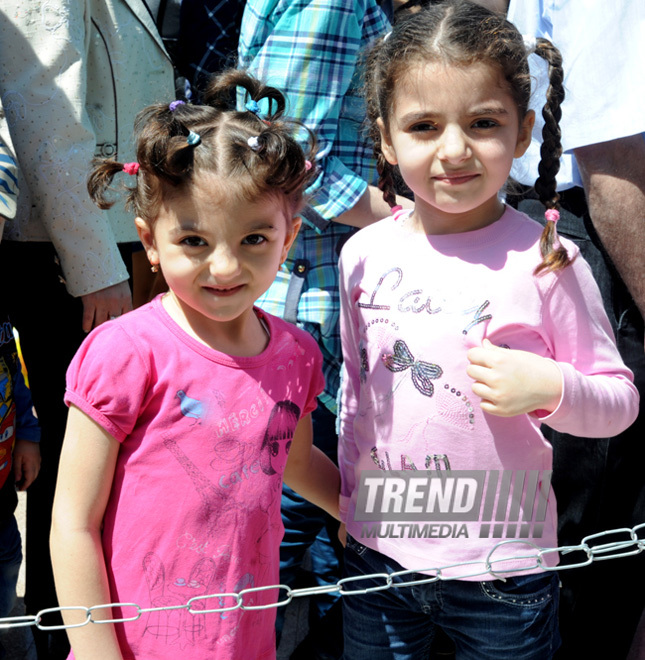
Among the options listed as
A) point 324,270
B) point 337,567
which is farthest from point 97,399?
point 337,567

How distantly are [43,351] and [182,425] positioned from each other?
96cm

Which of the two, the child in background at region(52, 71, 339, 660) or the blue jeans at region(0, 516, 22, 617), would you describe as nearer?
the child in background at region(52, 71, 339, 660)

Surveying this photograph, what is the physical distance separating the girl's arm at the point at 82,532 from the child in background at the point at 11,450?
70 cm

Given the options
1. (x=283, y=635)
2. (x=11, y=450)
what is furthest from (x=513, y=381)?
(x=283, y=635)

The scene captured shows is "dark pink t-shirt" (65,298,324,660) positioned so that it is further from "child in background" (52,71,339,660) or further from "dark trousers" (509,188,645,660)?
"dark trousers" (509,188,645,660)

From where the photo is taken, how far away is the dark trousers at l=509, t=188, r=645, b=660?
6.47 ft

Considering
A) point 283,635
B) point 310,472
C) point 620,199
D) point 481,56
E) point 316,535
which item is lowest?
point 283,635

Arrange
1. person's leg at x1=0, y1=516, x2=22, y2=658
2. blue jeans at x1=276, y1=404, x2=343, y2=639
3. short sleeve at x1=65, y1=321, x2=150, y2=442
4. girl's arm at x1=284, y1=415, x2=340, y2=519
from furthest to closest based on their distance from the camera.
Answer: blue jeans at x1=276, y1=404, x2=343, y2=639, person's leg at x1=0, y1=516, x2=22, y2=658, girl's arm at x1=284, y1=415, x2=340, y2=519, short sleeve at x1=65, y1=321, x2=150, y2=442

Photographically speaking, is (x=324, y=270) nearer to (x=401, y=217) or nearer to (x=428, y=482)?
(x=401, y=217)

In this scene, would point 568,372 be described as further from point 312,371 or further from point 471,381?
point 312,371

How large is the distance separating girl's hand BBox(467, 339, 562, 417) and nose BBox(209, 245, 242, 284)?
18.0 inches

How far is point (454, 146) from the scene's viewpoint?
4.89 ft

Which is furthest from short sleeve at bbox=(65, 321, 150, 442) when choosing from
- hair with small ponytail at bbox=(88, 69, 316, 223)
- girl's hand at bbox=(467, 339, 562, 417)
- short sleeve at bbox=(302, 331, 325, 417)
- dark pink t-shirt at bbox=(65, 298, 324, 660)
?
girl's hand at bbox=(467, 339, 562, 417)

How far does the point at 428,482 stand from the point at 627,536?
96 cm
